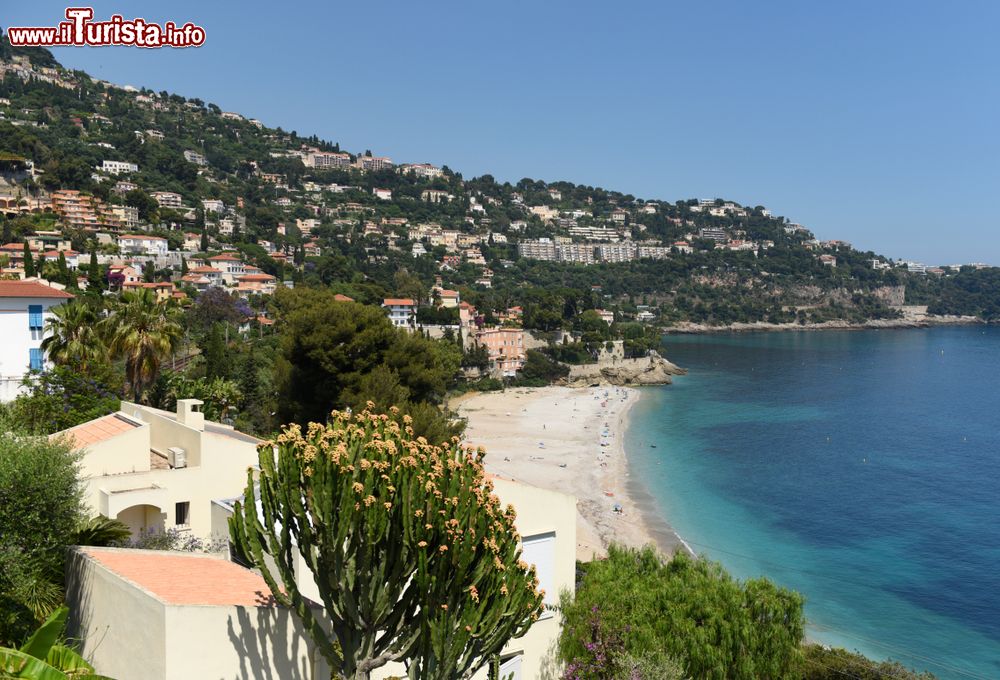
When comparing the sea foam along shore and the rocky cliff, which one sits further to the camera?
the rocky cliff

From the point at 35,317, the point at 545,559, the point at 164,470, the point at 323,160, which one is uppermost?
the point at 323,160

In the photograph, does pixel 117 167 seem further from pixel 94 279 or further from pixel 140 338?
pixel 140 338

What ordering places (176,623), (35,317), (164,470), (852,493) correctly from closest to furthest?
(176,623) → (164,470) → (35,317) → (852,493)

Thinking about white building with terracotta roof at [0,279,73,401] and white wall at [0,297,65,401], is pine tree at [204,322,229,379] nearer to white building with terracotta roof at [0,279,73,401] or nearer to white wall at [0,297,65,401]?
white building with terracotta roof at [0,279,73,401]

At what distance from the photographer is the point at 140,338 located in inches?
744

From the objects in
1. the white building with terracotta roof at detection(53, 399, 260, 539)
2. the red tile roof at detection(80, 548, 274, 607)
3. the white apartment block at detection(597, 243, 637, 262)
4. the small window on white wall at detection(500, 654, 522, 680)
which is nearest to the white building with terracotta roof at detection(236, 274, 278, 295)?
the white building with terracotta roof at detection(53, 399, 260, 539)

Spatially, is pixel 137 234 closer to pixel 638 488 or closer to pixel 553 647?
pixel 638 488

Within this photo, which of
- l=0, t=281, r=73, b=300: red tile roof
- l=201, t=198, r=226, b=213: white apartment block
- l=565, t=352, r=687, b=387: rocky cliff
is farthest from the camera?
l=201, t=198, r=226, b=213: white apartment block

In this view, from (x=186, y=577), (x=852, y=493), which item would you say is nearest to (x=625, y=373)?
(x=852, y=493)

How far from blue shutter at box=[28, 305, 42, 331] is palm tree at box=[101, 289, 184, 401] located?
2.97 metres

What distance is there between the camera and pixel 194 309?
5369 cm

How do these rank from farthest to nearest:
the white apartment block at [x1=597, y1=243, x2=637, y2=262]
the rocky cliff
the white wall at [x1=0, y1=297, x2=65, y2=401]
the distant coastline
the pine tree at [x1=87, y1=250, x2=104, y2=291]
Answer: the white apartment block at [x1=597, y1=243, x2=637, y2=262]
the distant coastline
the rocky cliff
the pine tree at [x1=87, y1=250, x2=104, y2=291]
the white wall at [x1=0, y1=297, x2=65, y2=401]

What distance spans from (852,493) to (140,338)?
32616mm

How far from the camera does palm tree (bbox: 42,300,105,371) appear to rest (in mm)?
18828
